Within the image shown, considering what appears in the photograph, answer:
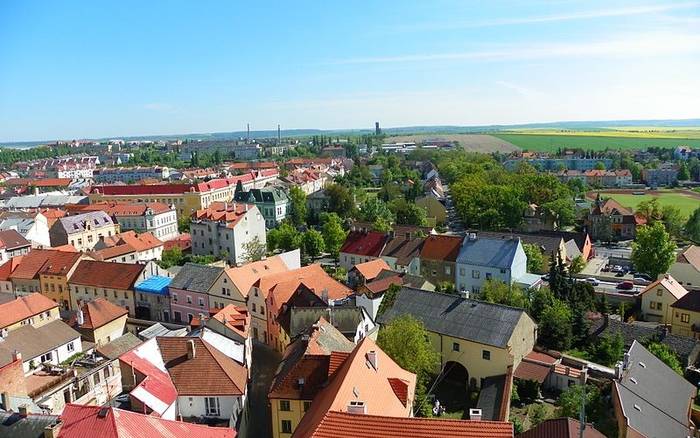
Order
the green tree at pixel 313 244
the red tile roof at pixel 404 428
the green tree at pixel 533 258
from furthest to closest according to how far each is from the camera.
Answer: the green tree at pixel 313 244 → the green tree at pixel 533 258 → the red tile roof at pixel 404 428

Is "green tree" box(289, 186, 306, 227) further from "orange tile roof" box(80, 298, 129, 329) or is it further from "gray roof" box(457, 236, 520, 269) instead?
"orange tile roof" box(80, 298, 129, 329)

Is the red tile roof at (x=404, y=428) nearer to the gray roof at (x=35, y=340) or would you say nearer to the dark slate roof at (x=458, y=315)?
the dark slate roof at (x=458, y=315)

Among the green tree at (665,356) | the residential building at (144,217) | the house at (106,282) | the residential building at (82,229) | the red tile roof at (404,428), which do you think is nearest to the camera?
the red tile roof at (404,428)

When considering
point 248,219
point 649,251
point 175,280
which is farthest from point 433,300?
point 248,219

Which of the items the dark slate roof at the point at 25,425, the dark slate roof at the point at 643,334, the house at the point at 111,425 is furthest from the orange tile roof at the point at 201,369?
the dark slate roof at the point at 643,334

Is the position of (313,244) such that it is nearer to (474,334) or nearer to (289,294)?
(289,294)

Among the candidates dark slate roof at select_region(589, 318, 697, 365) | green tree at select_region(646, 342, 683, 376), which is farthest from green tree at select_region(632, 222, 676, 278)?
green tree at select_region(646, 342, 683, 376)

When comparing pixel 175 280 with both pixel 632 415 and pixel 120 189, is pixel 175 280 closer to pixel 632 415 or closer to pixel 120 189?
pixel 632 415
